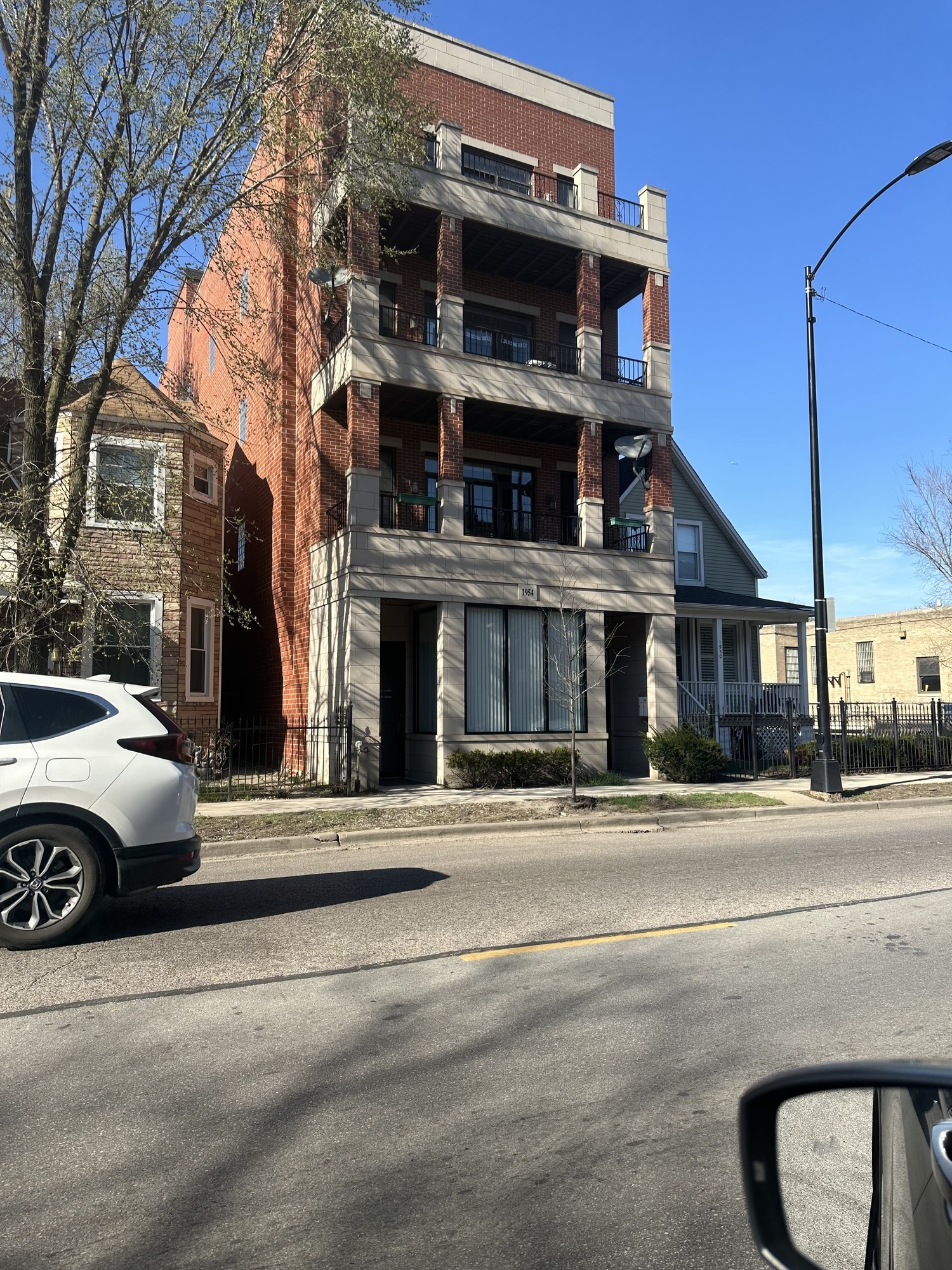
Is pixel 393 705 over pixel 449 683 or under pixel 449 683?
under

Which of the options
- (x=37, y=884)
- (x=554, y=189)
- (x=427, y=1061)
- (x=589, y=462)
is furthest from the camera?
(x=554, y=189)

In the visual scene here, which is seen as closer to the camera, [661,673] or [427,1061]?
[427,1061]

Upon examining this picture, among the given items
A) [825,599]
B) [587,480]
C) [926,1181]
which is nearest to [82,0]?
[587,480]

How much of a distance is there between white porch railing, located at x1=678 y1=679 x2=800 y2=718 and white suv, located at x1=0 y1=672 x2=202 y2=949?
18284mm

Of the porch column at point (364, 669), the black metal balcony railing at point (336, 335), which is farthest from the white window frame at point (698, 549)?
the porch column at point (364, 669)

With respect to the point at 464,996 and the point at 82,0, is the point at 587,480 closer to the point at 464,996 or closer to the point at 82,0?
the point at 82,0

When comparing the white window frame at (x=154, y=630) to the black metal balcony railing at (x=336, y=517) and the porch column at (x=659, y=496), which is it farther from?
the porch column at (x=659, y=496)

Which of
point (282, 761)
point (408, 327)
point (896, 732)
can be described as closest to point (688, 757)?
point (896, 732)

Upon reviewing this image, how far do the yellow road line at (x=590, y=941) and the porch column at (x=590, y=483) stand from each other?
1416 centimetres

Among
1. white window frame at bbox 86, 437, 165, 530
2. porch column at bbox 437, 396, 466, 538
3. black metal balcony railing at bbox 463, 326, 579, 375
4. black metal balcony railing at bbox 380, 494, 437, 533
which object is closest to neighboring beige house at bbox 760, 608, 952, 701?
black metal balcony railing at bbox 463, 326, 579, 375

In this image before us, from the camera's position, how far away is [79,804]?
6.31m

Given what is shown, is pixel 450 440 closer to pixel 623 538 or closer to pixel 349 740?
pixel 623 538

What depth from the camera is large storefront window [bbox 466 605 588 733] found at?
61.8ft

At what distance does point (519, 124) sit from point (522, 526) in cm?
981
